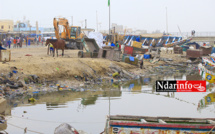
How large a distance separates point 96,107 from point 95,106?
0.23 meters

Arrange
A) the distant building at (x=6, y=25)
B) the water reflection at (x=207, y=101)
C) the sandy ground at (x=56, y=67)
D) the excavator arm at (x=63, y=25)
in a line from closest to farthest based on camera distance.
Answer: the water reflection at (x=207, y=101) < the sandy ground at (x=56, y=67) < the excavator arm at (x=63, y=25) < the distant building at (x=6, y=25)

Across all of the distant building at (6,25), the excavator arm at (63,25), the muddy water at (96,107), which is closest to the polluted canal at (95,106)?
the muddy water at (96,107)

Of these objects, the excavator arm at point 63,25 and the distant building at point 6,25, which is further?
the distant building at point 6,25

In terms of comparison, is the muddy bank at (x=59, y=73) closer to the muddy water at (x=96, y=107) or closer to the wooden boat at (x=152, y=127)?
the muddy water at (x=96, y=107)

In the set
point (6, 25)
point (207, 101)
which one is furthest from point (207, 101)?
point (6, 25)

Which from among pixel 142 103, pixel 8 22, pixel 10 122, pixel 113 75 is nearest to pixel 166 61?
pixel 113 75

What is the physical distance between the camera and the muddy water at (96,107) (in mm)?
11133

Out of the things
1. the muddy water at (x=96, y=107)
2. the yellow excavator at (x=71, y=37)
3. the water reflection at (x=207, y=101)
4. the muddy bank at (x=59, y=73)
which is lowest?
the water reflection at (x=207, y=101)

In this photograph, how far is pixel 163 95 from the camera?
1670 centimetres

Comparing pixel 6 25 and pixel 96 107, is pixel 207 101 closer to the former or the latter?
pixel 96 107

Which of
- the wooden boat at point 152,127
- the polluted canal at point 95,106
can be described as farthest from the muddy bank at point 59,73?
the wooden boat at point 152,127

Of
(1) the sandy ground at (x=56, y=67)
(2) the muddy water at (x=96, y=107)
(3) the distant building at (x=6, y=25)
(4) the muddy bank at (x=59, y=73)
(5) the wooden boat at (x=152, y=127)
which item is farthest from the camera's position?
(3) the distant building at (x=6, y=25)

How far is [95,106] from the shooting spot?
45.9ft

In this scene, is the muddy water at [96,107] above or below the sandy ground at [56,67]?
below
